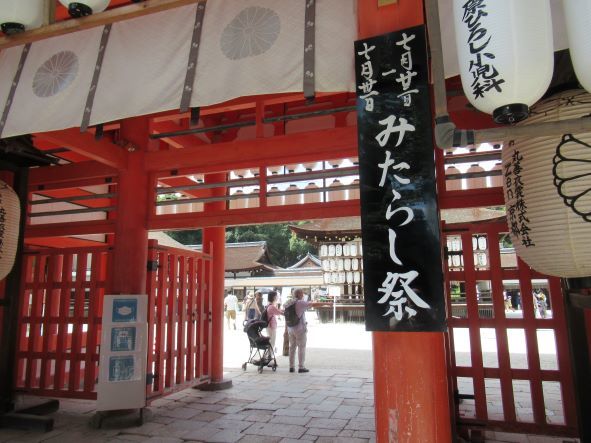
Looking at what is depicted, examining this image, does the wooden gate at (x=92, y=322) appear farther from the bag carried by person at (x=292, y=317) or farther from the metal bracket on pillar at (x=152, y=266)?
the bag carried by person at (x=292, y=317)

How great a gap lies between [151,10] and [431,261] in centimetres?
272

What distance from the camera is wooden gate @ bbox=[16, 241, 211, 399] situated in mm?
6148

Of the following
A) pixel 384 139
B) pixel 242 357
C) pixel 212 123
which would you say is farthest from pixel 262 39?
pixel 242 357

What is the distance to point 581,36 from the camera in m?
2.03

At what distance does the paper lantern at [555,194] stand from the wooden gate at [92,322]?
480 centimetres

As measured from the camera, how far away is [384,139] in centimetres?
280

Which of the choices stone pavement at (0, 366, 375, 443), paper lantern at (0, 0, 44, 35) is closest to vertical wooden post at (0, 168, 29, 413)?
stone pavement at (0, 366, 375, 443)

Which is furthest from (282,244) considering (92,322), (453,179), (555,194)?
(555,194)

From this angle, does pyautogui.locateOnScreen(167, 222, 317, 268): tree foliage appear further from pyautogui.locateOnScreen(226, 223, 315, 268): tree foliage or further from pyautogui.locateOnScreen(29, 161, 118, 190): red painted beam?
pyautogui.locateOnScreen(29, 161, 118, 190): red painted beam

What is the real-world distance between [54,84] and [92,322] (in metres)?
3.47

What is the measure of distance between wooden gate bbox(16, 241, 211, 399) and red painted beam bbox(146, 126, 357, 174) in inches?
49.1

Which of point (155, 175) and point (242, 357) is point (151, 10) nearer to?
point (155, 175)

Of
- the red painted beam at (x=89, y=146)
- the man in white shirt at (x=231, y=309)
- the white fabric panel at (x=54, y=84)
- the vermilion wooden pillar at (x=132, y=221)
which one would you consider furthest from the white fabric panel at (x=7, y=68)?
the man in white shirt at (x=231, y=309)

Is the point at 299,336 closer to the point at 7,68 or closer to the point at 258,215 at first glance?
the point at 258,215
